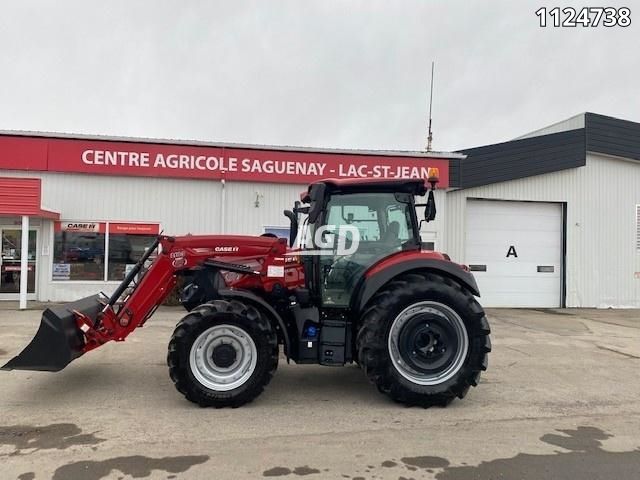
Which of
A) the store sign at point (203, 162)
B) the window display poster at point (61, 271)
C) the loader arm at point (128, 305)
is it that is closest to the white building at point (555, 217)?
the store sign at point (203, 162)

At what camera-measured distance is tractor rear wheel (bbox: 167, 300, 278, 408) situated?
4816mm

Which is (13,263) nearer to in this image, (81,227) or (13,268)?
(13,268)

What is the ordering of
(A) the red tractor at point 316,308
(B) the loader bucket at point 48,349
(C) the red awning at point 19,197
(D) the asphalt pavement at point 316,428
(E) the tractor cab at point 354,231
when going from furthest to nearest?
(C) the red awning at point 19,197 → (E) the tractor cab at point 354,231 → (A) the red tractor at point 316,308 → (B) the loader bucket at point 48,349 → (D) the asphalt pavement at point 316,428

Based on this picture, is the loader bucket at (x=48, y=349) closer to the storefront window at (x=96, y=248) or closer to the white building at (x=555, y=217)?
the storefront window at (x=96, y=248)

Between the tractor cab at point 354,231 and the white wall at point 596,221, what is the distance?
9538 mm

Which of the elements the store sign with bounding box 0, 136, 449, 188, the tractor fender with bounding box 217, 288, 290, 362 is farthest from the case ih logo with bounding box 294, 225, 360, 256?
the store sign with bounding box 0, 136, 449, 188

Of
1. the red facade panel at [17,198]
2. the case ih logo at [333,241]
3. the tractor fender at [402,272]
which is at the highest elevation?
the red facade panel at [17,198]

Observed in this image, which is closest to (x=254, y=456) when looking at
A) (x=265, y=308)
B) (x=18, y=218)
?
(x=265, y=308)

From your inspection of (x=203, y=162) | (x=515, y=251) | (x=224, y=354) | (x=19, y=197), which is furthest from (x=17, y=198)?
(x=515, y=251)

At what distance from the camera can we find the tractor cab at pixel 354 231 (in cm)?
532

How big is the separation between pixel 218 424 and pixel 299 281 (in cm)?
166

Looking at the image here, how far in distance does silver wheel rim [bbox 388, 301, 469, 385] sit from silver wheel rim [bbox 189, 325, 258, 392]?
4.59ft

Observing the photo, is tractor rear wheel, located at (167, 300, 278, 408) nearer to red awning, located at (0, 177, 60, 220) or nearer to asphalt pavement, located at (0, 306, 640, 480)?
asphalt pavement, located at (0, 306, 640, 480)

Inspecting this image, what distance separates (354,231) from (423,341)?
4.40 ft
